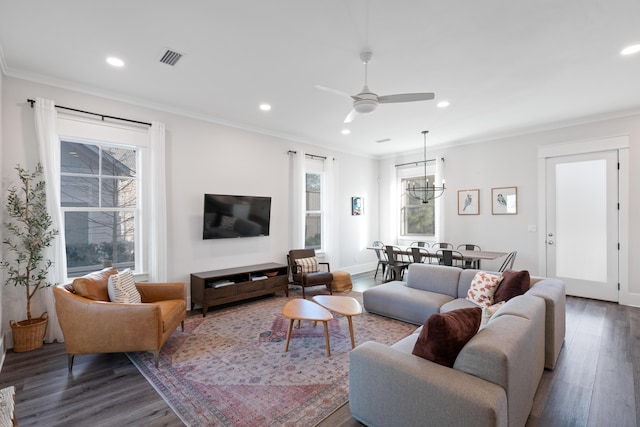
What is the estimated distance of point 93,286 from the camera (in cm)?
297

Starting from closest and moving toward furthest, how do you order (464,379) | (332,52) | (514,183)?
(464,379) < (332,52) < (514,183)

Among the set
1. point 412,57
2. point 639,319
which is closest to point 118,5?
point 412,57

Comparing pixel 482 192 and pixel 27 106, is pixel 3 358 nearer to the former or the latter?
pixel 27 106

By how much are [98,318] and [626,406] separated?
4.32 metres

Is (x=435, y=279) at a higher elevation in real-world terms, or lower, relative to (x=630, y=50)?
lower

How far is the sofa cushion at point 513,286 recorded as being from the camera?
311 centimetres

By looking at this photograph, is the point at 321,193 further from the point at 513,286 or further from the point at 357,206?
the point at 513,286

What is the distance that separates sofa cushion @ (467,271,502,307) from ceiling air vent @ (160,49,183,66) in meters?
4.05

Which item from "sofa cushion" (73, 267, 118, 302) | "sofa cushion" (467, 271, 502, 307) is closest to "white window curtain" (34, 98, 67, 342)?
"sofa cushion" (73, 267, 118, 302)

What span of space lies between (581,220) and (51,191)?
7.58m

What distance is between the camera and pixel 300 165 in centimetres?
603

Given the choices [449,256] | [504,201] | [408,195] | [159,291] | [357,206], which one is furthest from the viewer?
[408,195]

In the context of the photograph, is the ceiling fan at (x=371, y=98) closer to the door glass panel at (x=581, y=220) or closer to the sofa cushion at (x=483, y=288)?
the sofa cushion at (x=483, y=288)

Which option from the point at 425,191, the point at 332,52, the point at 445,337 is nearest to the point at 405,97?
the point at 332,52
